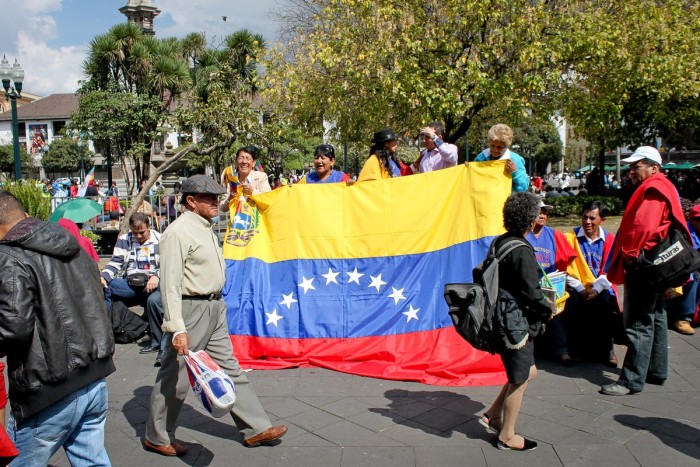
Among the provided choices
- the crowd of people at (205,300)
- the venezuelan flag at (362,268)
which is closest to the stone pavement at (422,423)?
the crowd of people at (205,300)

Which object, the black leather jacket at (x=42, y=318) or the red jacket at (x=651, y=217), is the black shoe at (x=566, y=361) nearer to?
the red jacket at (x=651, y=217)

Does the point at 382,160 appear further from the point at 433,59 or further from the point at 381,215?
the point at 433,59

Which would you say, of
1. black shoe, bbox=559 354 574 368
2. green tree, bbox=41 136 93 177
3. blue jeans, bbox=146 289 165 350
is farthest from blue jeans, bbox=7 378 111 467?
green tree, bbox=41 136 93 177

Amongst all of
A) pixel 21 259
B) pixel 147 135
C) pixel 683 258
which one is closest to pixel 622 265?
pixel 683 258

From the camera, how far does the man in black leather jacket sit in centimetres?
279

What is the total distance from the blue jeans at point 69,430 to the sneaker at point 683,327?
6.08 meters

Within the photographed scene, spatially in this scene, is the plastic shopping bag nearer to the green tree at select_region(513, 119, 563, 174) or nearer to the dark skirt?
the dark skirt

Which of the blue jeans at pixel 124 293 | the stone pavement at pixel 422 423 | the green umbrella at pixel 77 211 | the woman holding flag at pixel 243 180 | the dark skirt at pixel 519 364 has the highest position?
the woman holding flag at pixel 243 180

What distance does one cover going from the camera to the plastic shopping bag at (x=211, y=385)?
3.79m

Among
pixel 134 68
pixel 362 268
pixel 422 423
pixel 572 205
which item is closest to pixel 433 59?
pixel 572 205

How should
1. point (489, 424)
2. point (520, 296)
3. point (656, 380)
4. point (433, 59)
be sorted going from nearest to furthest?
point (520, 296) < point (489, 424) < point (656, 380) < point (433, 59)

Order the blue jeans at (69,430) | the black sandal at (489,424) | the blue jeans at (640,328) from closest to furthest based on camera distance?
the blue jeans at (69,430)
the black sandal at (489,424)
the blue jeans at (640,328)

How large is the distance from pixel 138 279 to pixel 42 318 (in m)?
4.37

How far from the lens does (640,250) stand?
504cm
